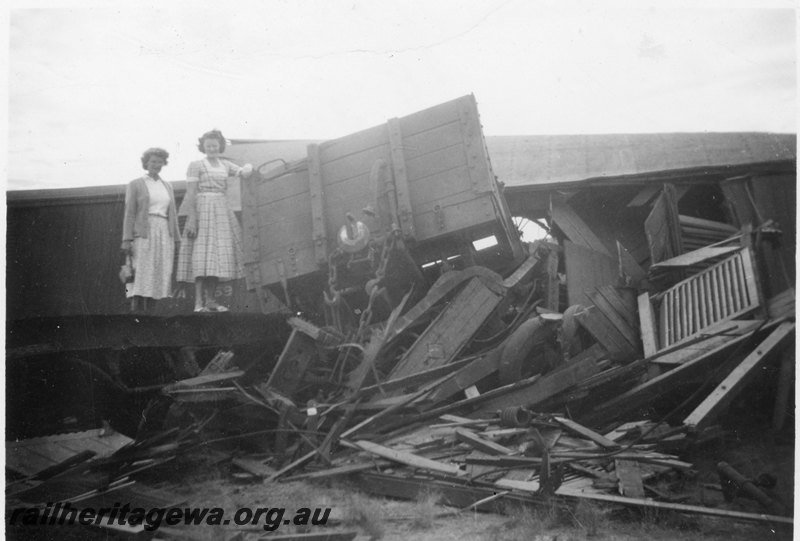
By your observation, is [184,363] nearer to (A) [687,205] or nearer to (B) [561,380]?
(B) [561,380]

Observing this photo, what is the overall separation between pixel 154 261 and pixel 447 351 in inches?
119

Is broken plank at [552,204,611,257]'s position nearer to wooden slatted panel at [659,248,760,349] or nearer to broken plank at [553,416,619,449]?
wooden slatted panel at [659,248,760,349]

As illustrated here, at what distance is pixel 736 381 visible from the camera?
392 cm

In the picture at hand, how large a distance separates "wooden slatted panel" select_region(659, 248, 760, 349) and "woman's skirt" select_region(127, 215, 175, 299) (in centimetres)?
469

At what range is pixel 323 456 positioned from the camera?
4270 millimetres

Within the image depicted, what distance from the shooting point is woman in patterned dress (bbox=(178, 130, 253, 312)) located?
19.2 ft

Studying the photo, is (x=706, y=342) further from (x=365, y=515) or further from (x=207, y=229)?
(x=207, y=229)

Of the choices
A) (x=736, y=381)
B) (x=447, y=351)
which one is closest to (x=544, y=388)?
(x=447, y=351)

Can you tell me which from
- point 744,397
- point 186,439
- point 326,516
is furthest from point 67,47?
point 744,397

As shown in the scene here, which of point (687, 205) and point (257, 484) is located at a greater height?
point (687, 205)

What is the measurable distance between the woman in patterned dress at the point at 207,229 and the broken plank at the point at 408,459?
2.41m

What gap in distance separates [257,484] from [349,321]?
78.1 inches

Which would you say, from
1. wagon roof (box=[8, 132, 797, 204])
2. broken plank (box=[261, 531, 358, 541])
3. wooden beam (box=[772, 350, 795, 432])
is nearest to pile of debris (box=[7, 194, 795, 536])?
wooden beam (box=[772, 350, 795, 432])

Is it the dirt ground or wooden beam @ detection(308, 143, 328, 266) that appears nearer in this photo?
the dirt ground
